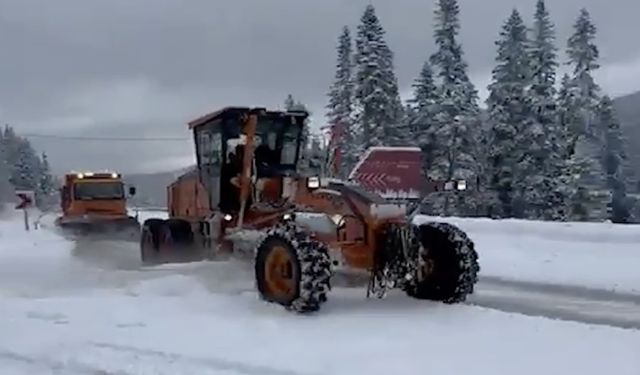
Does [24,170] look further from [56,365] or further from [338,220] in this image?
[56,365]

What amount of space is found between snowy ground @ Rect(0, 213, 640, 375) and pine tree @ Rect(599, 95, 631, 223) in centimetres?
4088

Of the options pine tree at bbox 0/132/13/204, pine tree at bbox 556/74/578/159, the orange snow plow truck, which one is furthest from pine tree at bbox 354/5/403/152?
pine tree at bbox 0/132/13/204

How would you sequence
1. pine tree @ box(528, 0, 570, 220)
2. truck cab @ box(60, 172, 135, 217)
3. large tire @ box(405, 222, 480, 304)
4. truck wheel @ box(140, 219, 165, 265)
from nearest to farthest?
large tire @ box(405, 222, 480, 304), truck wheel @ box(140, 219, 165, 265), truck cab @ box(60, 172, 135, 217), pine tree @ box(528, 0, 570, 220)

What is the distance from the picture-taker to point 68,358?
25.0 ft

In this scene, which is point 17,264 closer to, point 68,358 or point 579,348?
point 68,358

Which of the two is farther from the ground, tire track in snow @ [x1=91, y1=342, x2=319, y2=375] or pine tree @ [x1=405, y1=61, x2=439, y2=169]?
pine tree @ [x1=405, y1=61, x2=439, y2=169]

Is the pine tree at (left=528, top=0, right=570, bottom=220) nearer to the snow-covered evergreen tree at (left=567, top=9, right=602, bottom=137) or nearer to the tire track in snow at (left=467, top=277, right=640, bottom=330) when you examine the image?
the snow-covered evergreen tree at (left=567, top=9, right=602, bottom=137)

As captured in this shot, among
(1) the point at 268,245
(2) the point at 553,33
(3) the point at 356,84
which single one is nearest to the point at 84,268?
(1) the point at 268,245

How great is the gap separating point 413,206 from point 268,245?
217cm

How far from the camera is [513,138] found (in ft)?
143

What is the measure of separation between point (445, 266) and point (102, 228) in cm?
1809

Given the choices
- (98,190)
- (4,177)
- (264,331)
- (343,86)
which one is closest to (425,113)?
(343,86)

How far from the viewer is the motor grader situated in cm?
1053

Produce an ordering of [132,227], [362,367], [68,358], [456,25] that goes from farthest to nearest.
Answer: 1. [456,25]
2. [132,227]
3. [68,358]
4. [362,367]
